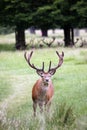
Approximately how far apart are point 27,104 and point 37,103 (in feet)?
8.07

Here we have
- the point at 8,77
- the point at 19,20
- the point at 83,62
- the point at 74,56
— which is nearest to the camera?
the point at 8,77

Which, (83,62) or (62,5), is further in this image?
(62,5)

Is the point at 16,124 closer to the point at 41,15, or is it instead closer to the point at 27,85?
the point at 27,85

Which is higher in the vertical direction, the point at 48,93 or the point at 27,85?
the point at 48,93

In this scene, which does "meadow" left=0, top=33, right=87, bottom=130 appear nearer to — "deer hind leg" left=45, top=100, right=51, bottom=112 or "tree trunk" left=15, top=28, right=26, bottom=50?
"deer hind leg" left=45, top=100, right=51, bottom=112

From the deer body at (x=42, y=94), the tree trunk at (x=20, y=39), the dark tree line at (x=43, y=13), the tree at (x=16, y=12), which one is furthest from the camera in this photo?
the tree trunk at (x=20, y=39)

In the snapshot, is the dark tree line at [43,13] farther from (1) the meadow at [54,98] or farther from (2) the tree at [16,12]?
(1) the meadow at [54,98]

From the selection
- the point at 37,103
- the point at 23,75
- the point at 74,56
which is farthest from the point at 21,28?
the point at 37,103

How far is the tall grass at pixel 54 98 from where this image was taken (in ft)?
30.2

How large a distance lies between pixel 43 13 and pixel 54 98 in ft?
59.8

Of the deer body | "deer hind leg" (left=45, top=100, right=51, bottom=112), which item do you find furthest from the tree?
"deer hind leg" (left=45, top=100, right=51, bottom=112)

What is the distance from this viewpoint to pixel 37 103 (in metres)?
11.4

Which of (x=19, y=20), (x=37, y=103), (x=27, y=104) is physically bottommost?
(x=19, y=20)

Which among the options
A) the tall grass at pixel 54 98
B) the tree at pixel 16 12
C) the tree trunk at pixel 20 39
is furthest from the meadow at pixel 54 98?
the tree trunk at pixel 20 39
